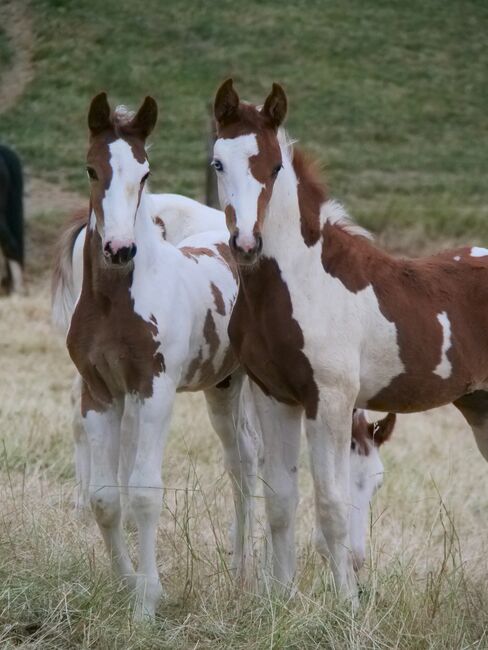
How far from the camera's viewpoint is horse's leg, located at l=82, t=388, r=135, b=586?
506 cm

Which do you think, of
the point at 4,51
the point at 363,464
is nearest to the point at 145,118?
the point at 363,464

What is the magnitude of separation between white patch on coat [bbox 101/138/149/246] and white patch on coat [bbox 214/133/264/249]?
384 mm

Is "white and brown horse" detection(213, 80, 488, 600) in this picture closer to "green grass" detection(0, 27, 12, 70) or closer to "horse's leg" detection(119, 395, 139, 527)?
"horse's leg" detection(119, 395, 139, 527)

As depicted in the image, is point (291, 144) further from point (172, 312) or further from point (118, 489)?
point (118, 489)

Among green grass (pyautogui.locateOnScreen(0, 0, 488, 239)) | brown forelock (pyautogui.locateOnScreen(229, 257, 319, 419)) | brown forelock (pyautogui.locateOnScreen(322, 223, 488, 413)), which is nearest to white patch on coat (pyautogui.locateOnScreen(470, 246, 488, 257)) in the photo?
brown forelock (pyautogui.locateOnScreen(322, 223, 488, 413))

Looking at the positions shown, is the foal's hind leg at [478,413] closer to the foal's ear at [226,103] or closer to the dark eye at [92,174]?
the foal's ear at [226,103]

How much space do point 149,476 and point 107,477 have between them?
0.86 ft

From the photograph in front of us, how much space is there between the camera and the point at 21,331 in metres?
12.3

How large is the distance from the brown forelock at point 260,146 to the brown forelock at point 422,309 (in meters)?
0.46

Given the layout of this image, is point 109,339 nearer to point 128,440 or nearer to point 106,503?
point 128,440

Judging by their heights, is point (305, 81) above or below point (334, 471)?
below

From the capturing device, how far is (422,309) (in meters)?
5.12

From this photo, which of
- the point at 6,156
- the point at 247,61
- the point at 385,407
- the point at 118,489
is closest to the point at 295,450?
the point at 385,407

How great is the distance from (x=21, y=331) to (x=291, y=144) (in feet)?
25.2
